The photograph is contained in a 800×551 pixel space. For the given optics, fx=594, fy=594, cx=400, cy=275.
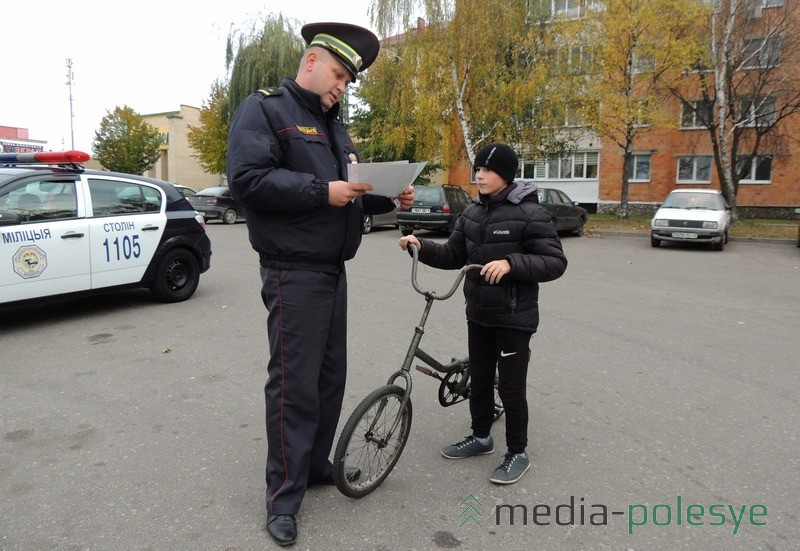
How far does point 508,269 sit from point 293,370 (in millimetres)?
1104

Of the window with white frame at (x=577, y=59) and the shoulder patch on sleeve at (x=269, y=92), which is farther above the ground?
the window with white frame at (x=577, y=59)

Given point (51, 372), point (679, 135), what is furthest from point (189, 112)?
point (51, 372)

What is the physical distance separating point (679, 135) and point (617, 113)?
33.1ft

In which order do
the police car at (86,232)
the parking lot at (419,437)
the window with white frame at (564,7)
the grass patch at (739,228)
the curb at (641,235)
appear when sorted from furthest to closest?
the window with white frame at (564,7) < the grass patch at (739,228) < the curb at (641,235) < the police car at (86,232) < the parking lot at (419,437)

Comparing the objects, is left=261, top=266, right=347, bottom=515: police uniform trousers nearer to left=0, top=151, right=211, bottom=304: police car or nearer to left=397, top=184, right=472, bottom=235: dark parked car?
left=0, top=151, right=211, bottom=304: police car

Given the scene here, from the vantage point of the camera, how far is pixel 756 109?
848 inches

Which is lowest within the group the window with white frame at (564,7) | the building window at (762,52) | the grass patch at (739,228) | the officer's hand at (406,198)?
the grass patch at (739,228)

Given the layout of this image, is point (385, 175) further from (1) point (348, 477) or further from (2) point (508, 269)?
(1) point (348, 477)

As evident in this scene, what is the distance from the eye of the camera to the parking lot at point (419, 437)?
2656mm

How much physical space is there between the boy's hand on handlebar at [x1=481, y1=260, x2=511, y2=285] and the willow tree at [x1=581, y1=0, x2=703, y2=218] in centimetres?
1890

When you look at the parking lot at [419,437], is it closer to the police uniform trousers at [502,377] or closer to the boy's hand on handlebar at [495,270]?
the police uniform trousers at [502,377]

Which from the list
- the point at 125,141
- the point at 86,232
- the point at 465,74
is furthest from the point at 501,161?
the point at 125,141

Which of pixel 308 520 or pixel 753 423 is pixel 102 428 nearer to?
pixel 308 520

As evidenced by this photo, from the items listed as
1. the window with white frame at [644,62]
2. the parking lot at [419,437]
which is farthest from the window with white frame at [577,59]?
the parking lot at [419,437]
